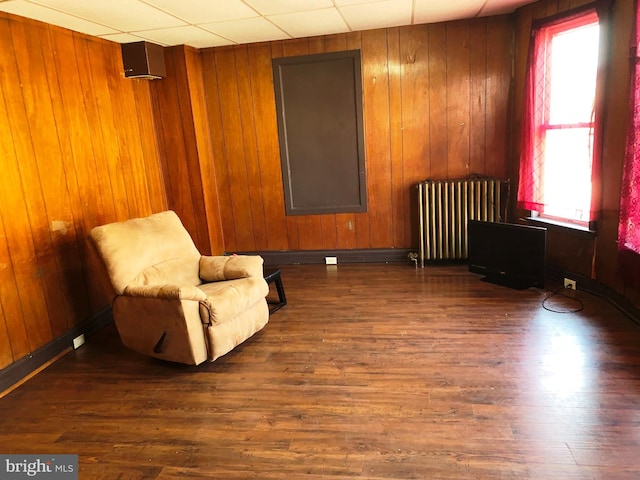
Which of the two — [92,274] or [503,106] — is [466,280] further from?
[92,274]

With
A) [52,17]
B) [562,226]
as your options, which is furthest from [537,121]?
[52,17]

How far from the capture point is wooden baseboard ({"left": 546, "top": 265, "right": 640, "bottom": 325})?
308 cm

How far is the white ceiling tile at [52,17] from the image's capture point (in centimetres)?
277

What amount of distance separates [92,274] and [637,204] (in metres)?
3.89

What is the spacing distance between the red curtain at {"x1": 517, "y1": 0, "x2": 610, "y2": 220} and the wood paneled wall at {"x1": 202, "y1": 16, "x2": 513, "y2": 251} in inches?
18.3

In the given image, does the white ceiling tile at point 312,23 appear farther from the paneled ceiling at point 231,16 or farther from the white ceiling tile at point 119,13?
the white ceiling tile at point 119,13

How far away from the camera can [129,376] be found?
281 cm

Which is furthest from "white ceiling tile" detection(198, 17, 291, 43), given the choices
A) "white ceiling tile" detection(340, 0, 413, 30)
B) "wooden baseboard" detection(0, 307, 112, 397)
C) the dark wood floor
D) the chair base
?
"wooden baseboard" detection(0, 307, 112, 397)

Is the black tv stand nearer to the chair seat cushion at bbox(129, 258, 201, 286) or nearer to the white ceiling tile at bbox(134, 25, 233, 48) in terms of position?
the chair seat cushion at bbox(129, 258, 201, 286)

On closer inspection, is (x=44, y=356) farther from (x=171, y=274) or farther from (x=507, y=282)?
(x=507, y=282)

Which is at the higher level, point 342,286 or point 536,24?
point 536,24

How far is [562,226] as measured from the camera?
3764mm

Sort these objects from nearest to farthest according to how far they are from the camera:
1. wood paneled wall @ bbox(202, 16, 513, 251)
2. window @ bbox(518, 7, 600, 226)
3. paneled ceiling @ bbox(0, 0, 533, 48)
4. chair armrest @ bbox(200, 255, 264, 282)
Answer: paneled ceiling @ bbox(0, 0, 533, 48) → chair armrest @ bbox(200, 255, 264, 282) → window @ bbox(518, 7, 600, 226) → wood paneled wall @ bbox(202, 16, 513, 251)

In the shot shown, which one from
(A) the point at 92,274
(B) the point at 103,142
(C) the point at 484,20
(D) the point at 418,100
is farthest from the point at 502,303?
(B) the point at 103,142
